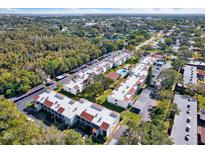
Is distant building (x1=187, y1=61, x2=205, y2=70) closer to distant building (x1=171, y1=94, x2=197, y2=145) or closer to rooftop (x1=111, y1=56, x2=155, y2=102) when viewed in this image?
rooftop (x1=111, y1=56, x2=155, y2=102)

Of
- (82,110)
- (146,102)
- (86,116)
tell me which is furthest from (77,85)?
(146,102)

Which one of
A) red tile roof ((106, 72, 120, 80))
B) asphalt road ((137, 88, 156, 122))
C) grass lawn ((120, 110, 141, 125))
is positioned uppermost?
red tile roof ((106, 72, 120, 80))

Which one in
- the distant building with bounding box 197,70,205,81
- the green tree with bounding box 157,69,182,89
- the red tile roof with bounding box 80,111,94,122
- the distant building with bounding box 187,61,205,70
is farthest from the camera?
the distant building with bounding box 187,61,205,70

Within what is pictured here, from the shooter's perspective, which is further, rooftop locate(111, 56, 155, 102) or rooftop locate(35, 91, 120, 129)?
rooftop locate(111, 56, 155, 102)

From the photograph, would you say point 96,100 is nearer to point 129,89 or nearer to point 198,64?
point 129,89

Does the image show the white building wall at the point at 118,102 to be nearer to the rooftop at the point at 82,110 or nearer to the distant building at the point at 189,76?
the rooftop at the point at 82,110

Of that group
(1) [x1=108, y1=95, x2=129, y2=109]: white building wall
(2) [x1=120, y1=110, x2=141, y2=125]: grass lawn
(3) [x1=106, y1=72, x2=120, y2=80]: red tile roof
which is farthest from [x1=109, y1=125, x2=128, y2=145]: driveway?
(3) [x1=106, y1=72, x2=120, y2=80]: red tile roof

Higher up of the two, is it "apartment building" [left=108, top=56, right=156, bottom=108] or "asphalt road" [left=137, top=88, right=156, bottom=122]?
"apartment building" [left=108, top=56, right=156, bottom=108]
